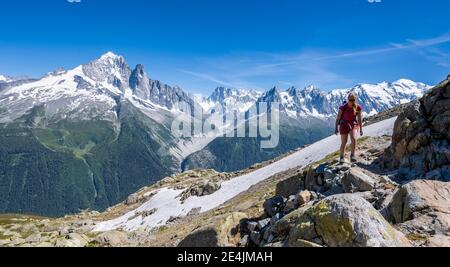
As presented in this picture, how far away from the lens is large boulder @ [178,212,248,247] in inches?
898

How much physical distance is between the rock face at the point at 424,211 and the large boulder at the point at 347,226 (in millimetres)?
2073

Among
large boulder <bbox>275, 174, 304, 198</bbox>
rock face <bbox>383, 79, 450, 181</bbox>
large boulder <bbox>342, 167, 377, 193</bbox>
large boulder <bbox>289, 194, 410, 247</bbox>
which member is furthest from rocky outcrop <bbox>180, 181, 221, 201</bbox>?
large boulder <bbox>289, 194, 410, 247</bbox>

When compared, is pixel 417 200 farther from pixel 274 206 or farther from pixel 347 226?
pixel 274 206

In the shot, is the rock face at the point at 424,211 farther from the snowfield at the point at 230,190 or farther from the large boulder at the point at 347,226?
the snowfield at the point at 230,190

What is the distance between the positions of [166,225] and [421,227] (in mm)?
45729

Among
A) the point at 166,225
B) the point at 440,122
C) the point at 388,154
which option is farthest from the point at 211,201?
the point at 440,122

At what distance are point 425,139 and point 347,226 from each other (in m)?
16.0

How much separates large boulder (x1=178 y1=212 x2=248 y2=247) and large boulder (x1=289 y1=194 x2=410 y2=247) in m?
7.23

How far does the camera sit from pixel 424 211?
1786cm

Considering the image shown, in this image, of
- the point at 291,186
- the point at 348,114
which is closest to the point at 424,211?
the point at 348,114

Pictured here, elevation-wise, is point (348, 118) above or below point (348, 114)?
below

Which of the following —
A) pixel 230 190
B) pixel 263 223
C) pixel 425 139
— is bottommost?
pixel 230 190

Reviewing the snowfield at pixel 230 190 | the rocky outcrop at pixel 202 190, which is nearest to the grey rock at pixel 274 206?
the snowfield at pixel 230 190
